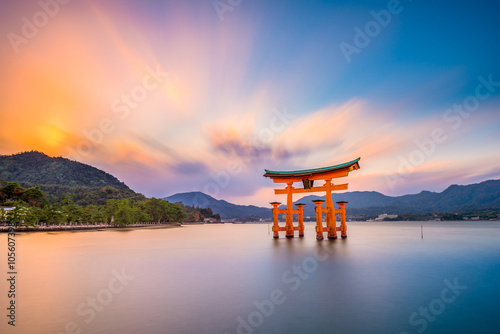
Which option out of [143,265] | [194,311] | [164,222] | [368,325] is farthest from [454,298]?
[164,222]

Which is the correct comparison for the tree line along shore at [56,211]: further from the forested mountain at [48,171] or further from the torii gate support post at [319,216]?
the forested mountain at [48,171]

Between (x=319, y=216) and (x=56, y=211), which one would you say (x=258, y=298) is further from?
(x=56, y=211)

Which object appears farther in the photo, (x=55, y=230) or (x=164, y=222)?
(x=164, y=222)

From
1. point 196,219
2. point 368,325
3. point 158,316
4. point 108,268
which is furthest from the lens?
point 196,219

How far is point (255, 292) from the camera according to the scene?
9695mm

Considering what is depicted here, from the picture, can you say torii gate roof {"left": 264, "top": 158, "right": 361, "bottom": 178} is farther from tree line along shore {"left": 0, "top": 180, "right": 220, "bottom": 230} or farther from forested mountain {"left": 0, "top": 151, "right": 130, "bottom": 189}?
forested mountain {"left": 0, "top": 151, "right": 130, "bottom": 189}

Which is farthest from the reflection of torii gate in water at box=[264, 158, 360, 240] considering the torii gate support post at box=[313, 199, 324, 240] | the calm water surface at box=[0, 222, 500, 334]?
the calm water surface at box=[0, 222, 500, 334]

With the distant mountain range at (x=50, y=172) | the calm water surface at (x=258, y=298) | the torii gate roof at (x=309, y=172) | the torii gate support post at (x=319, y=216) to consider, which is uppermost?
the distant mountain range at (x=50, y=172)

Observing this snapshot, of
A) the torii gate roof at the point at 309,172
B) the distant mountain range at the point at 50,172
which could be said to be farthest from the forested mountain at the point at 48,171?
the torii gate roof at the point at 309,172

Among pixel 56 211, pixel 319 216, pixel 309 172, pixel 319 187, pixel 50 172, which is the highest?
pixel 50 172

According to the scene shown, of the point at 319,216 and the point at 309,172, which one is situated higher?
the point at 309,172

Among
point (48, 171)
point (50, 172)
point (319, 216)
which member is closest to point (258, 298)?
point (319, 216)

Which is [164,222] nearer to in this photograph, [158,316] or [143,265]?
[143,265]

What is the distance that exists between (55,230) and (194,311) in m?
54.9
